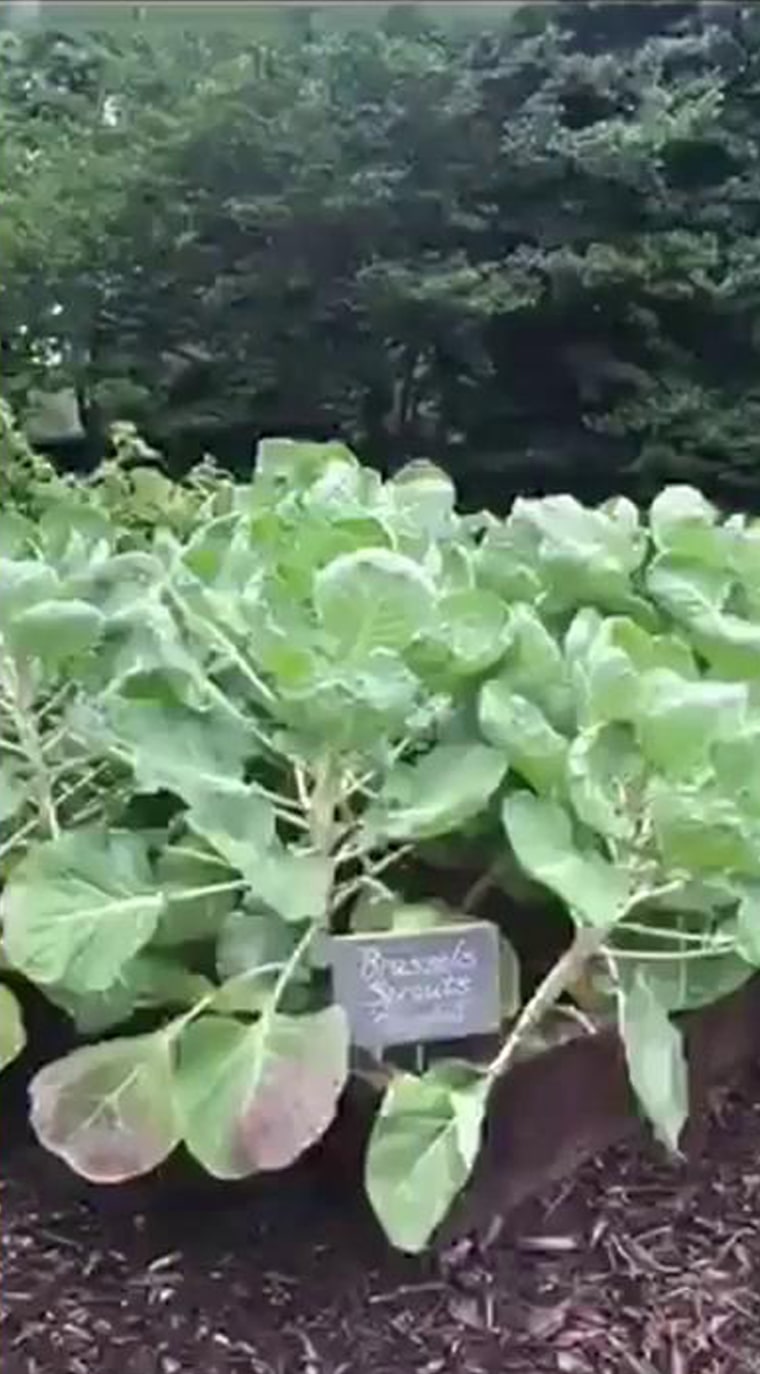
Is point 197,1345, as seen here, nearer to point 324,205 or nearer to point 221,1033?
point 221,1033

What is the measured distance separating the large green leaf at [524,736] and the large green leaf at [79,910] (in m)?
0.18

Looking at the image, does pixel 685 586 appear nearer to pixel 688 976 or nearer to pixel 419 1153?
pixel 688 976

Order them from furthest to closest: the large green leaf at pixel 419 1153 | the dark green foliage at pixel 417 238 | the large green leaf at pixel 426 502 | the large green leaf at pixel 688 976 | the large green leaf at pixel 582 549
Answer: the dark green foliage at pixel 417 238 → the large green leaf at pixel 426 502 → the large green leaf at pixel 582 549 → the large green leaf at pixel 688 976 → the large green leaf at pixel 419 1153

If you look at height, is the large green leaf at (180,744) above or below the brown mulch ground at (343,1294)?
above

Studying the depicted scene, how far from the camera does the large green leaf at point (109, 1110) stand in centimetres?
87

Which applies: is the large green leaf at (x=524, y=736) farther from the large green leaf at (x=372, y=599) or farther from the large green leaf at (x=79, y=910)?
the large green leaf at (x=79, y=910)

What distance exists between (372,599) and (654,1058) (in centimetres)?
26

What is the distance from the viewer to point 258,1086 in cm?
87

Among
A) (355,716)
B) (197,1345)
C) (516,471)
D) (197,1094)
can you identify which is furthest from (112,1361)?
(516,471)

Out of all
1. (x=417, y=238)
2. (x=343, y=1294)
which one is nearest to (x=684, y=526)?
(x=343, y=1294)

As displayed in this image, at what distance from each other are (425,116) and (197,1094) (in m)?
2.09

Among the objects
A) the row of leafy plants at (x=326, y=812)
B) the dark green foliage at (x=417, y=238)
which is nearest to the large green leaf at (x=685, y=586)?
the row of leafy plants at (x=326, y=812)

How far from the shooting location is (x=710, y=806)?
89 centimetres

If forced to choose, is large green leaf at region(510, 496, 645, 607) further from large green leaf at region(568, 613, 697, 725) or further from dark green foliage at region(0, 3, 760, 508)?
dark green foliage at region(0, 3, 760, 508)
